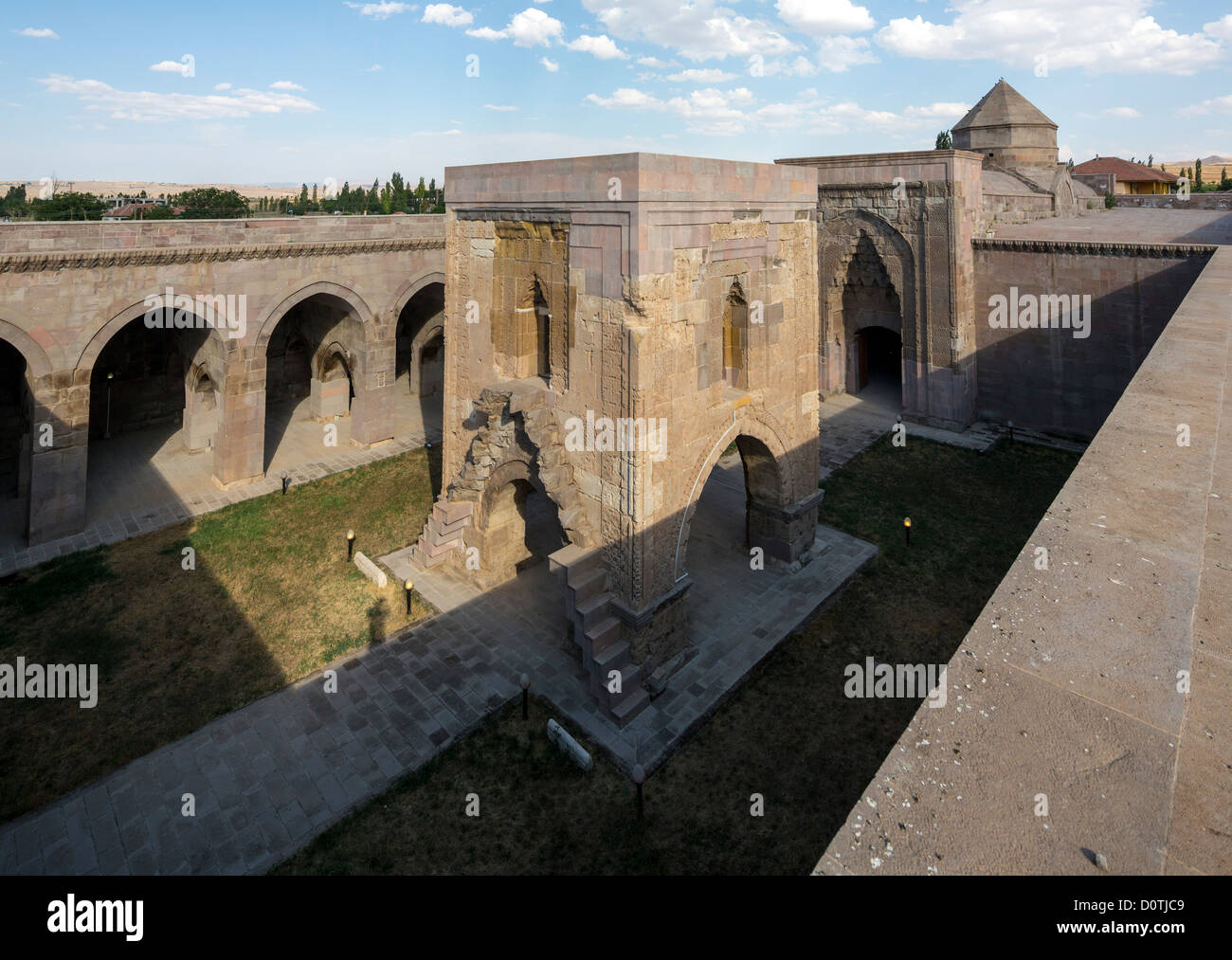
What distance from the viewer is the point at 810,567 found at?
13273 mm

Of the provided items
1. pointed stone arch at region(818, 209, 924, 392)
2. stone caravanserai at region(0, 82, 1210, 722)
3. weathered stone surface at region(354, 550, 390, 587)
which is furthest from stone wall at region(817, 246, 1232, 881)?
pointed stone arch at region(818, 209, 924, 392)

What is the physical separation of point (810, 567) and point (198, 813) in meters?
10.9

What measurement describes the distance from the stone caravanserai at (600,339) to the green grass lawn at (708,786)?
145 centimetres

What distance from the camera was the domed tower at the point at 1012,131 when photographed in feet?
100

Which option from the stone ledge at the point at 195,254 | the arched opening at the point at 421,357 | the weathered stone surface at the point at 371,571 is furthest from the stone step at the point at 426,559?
the arched opening at the point at 421,357

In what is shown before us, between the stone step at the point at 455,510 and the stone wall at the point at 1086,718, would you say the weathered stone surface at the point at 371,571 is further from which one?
the stone wall at the point at 1086,718

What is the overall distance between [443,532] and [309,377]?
1477 cm

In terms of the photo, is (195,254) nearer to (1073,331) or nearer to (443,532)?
(443,532)

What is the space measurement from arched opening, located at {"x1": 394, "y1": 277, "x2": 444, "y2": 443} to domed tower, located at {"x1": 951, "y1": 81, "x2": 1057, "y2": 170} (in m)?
27.0

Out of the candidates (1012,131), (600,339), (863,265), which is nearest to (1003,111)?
(1012,131)
